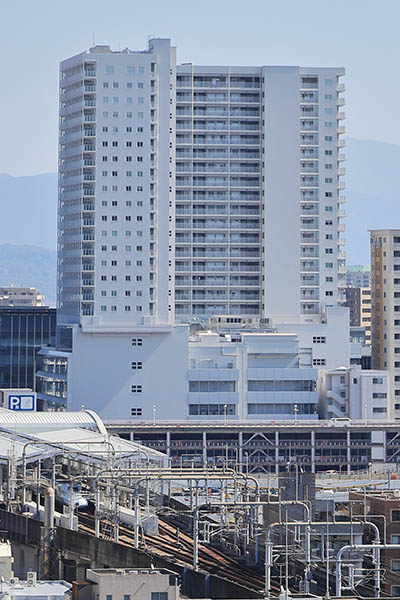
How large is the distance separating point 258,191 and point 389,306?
16454mm

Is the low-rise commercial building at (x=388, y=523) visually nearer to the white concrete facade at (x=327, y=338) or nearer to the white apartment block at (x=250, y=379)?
the white apartment block at (x=250, y=379)

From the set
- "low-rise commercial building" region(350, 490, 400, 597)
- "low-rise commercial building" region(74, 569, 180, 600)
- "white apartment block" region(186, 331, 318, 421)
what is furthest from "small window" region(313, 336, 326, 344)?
"low-rise commercial building" region(74, 569, 180, 600)

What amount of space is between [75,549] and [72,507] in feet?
8.02

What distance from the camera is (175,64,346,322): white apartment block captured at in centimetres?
15575

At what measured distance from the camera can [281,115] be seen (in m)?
155

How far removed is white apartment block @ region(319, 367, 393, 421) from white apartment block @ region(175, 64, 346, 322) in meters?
10.0

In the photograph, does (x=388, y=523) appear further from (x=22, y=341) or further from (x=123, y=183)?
(x=22, y=341)

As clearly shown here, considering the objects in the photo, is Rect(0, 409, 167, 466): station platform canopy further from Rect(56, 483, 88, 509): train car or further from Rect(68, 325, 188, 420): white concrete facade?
Rect(68, 325, 188, 420): white concrete facade

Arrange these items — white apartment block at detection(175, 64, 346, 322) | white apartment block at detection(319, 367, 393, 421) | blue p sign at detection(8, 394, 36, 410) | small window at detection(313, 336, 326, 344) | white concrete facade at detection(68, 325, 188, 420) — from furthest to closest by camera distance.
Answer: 1. white apartment block at detection(175, 64, 346, 322)
2. small window at detection(313, 336, 326, 344)
3. white apartment block at detection(319, 367, 393, 421)
4. white concrete facade at detection(68, 325, 188, 420)
5. blue p sign at detection(8, 394, 36, 410)

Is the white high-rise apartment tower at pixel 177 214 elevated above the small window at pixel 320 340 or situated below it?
above

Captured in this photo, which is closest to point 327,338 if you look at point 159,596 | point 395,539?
point 395,539

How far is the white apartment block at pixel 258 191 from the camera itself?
511 feet

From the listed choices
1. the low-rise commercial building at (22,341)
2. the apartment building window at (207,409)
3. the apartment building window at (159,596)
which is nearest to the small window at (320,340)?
the apartment building window at (207,409)

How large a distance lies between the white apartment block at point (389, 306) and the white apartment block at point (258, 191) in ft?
14.3
